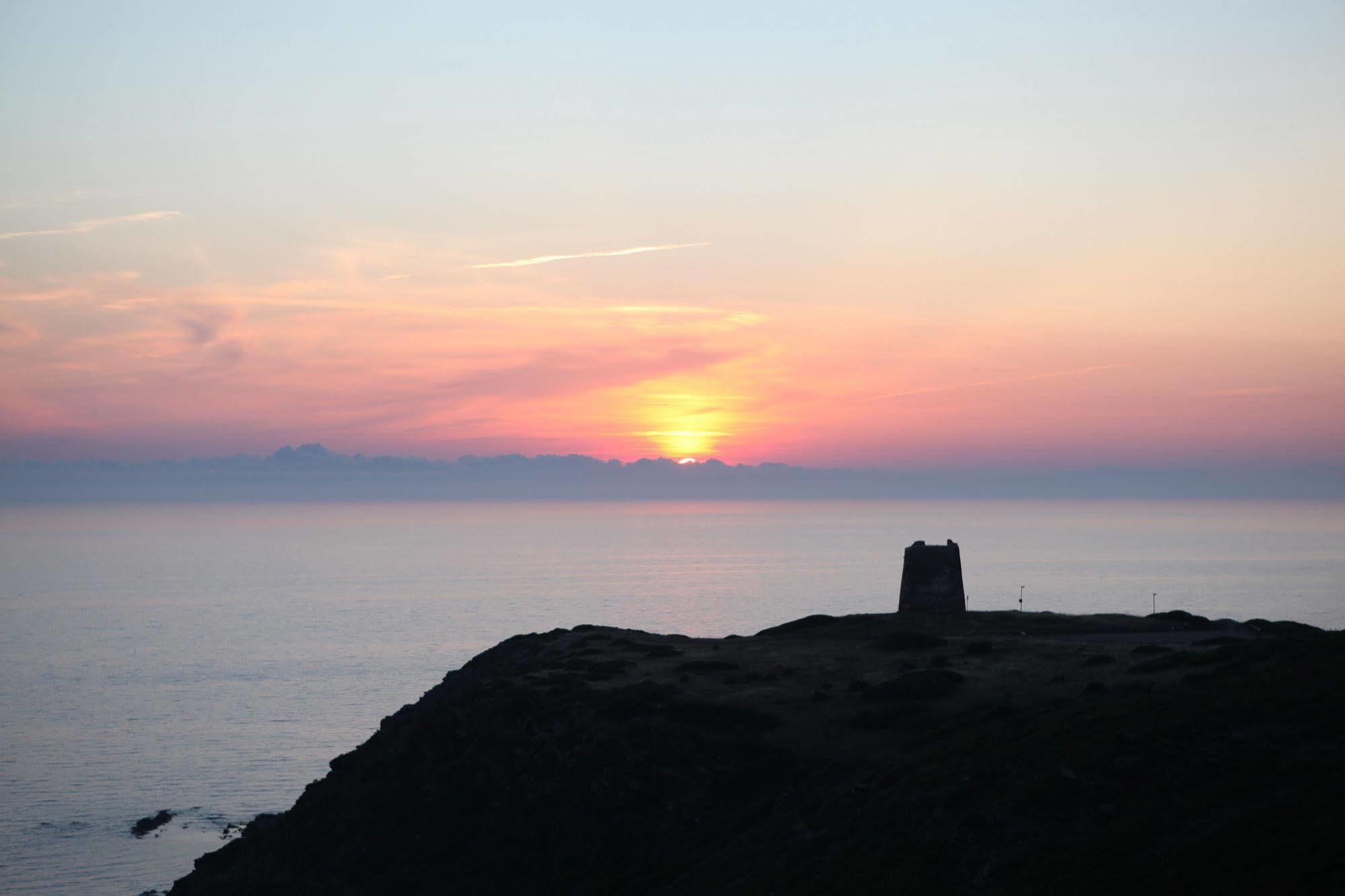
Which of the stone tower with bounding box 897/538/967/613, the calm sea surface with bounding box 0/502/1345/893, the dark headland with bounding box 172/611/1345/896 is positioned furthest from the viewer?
the calm sea surface with bounding box 0/502/1345/893

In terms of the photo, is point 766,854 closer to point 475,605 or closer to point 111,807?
point 111,807

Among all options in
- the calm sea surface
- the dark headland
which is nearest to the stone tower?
the dark headland

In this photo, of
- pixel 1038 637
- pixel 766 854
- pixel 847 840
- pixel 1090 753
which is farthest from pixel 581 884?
pixel 1038 637

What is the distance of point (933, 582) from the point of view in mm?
59906

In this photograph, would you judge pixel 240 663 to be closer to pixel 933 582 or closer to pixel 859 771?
pixel 933 582

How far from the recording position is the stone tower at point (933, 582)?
2355 inches

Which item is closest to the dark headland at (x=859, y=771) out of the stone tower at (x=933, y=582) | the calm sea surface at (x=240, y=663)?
the stone tower at (x=933, y=582)

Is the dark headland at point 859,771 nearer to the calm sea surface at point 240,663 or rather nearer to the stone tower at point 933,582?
the stone tower at point 933,582

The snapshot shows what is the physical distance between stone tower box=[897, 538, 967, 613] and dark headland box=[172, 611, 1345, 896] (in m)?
1.60

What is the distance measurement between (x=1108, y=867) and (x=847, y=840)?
25.6 ft

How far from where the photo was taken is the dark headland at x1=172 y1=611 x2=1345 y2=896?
77.2 feet

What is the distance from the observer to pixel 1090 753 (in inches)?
1053

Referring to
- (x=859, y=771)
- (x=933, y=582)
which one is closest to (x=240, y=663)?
(x=933, y=582)

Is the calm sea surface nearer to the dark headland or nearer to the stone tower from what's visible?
the dark headland
